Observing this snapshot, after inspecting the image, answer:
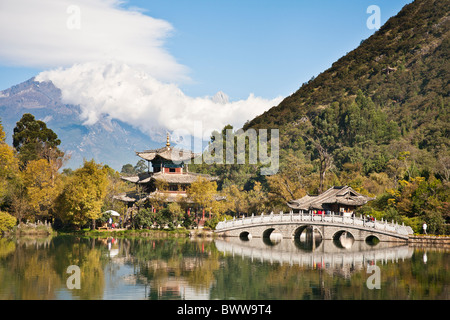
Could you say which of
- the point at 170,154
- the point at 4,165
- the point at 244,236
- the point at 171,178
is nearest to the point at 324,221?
the point at 244,236

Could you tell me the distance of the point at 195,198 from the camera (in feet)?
149

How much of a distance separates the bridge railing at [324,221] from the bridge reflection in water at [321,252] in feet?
3.86

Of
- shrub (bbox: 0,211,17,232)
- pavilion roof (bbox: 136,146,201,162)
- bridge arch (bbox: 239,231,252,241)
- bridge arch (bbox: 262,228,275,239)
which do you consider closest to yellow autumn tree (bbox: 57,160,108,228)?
shrub (bbox: 0,211,17,232)

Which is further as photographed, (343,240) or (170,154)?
(170,154)

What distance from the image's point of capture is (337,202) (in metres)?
43.3

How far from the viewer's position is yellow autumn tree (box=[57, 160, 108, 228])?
42688 mm

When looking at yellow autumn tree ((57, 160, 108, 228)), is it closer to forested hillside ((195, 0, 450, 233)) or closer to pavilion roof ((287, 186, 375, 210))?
pavilion roof ((287, 186, 375, 210))

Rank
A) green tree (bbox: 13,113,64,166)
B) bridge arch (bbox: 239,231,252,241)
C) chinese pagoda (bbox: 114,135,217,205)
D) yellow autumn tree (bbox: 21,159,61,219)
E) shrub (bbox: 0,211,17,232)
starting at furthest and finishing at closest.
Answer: green tree (bbox: 13,113,64,166) < chinese pagoda (bbox: 114,135,217,205) < yellow autumn tree (bbox: 21,159,61,219) < bridge arch (bbox: 239,231,252,241) < shrub (bbox: 0,211,17,232)

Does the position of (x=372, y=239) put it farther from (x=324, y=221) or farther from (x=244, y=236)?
(x=244, y=236)

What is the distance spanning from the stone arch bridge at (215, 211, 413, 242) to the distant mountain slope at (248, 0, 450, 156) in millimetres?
37531

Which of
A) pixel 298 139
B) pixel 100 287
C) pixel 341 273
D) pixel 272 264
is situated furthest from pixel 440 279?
pixel 298 139

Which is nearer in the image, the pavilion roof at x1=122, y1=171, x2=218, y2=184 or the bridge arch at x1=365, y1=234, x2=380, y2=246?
the bridge arch at x1=365, y1=234, x2=380, y2=246

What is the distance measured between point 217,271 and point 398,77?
74599 mm

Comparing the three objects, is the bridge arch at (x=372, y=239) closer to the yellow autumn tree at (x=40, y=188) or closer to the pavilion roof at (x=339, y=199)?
the pavilion roof at (x=339, y=199)
